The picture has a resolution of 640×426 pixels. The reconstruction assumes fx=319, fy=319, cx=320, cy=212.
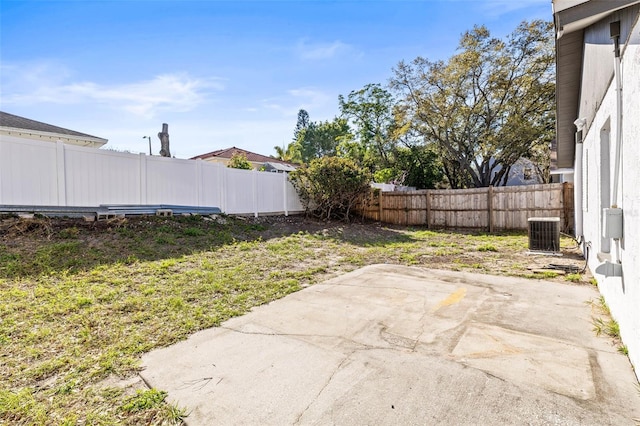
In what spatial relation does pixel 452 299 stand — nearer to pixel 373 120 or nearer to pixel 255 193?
pixel 255 193

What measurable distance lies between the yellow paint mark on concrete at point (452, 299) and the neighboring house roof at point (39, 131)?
12.9m

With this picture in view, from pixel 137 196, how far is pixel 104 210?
92 cm

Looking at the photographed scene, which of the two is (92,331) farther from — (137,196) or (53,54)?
(53,54)

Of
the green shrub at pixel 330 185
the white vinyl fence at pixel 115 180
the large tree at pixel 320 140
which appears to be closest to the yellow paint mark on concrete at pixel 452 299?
the white vinyl fence at pixel 115 180

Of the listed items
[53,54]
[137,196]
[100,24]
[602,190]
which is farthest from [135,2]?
[602,190]

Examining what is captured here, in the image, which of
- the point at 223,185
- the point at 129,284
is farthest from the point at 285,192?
the point at 129,284

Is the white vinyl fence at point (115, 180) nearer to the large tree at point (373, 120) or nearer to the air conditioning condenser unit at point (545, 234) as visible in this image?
the air conditioning condenser unit at point (545, 234)

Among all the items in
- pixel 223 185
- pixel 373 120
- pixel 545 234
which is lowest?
pixel 545 234

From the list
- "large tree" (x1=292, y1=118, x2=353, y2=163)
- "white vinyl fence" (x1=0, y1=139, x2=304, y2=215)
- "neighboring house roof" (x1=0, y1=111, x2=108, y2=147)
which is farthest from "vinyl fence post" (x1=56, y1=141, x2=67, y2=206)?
"large tree" (x1=292, y1=118, x2=353, y2=163)

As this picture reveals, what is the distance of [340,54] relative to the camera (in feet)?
36.0

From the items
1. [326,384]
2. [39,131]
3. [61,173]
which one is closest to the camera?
[326,384]

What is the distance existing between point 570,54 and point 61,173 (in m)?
9.94

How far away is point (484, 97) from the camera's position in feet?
58.6

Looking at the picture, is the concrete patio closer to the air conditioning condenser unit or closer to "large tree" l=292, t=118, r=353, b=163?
the air conditioning condenser unit
